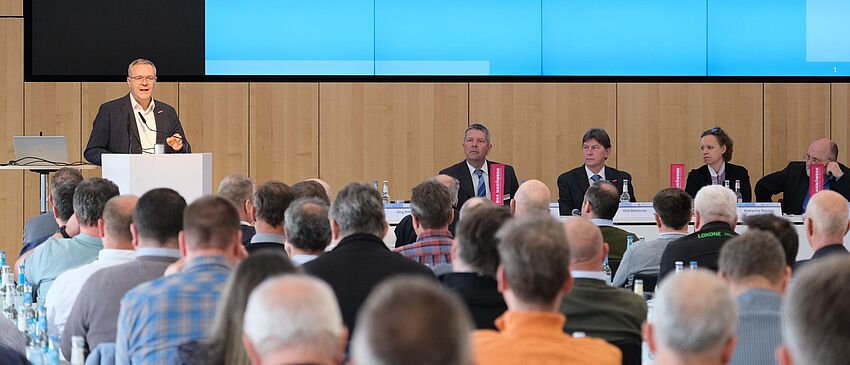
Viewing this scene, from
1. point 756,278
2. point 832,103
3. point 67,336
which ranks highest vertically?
point 832,103

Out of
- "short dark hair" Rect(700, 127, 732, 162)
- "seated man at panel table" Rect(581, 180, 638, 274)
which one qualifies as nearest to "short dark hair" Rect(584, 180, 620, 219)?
"seated man at panel table" Rect(581, 180, 638, 274)

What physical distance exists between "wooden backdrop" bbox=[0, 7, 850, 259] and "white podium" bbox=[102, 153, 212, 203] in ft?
11.2

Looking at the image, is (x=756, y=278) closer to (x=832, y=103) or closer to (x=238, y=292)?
(x=238, y=292)

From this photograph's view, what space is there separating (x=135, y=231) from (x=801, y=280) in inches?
102

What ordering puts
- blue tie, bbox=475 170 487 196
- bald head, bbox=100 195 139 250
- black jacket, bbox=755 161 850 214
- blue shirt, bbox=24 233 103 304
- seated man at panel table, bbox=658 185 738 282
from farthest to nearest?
black jacket, bbox=755 161 850 214, blue tie, bbox=475 170 487 196, seated man at panel table, bbox=658 185 738 282, blue shirt, bbox=24 233 103 304, bald head, bbox=100 195 139 250

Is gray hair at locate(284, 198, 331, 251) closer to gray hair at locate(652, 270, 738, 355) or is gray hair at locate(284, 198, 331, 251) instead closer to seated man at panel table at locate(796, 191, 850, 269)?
seated man at panel table at locate(796, 191, 850, 269)

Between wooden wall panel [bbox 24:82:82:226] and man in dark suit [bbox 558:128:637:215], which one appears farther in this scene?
wooden wall panel [bbox 24:82:82:226]

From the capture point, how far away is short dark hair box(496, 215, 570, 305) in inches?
109

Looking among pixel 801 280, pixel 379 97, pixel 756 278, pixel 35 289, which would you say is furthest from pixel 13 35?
pixel 801 280

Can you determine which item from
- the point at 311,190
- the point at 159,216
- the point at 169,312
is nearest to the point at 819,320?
the point at 169,312

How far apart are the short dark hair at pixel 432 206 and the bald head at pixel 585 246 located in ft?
4.72

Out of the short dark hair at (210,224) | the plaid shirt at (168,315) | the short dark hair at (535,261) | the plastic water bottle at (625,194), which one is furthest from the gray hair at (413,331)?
the plastic water bottle at (625,194)

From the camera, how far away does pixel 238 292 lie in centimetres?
262

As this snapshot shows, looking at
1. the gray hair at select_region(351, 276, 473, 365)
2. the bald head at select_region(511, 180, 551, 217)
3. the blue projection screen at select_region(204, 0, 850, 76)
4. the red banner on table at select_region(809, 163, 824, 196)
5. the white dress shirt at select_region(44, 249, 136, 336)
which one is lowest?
the white dress shirt at select_region(44, 249, 136, 336)
